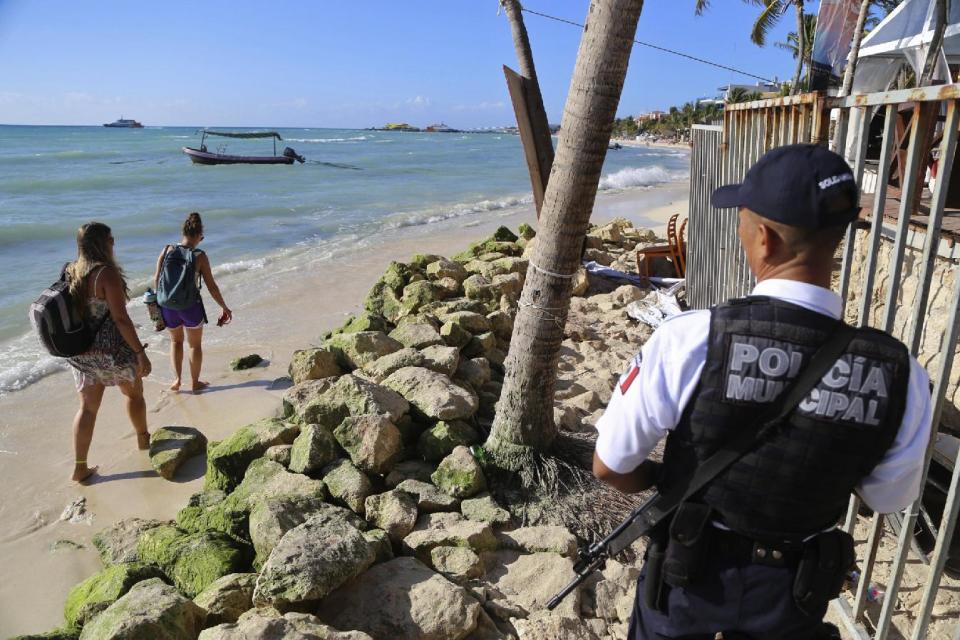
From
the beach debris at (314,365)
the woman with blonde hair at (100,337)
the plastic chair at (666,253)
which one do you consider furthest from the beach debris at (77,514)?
the plastic chair at (666,253)

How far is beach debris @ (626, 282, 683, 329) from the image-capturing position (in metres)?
6.63

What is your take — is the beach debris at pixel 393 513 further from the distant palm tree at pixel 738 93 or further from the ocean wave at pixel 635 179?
the distant palm tree at pixel 738 93

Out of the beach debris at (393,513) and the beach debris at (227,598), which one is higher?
the beach debris at (393,513)

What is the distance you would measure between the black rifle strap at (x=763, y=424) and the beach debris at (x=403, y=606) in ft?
4.26

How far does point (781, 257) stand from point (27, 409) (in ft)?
20.9

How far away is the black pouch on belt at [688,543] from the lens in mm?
1570

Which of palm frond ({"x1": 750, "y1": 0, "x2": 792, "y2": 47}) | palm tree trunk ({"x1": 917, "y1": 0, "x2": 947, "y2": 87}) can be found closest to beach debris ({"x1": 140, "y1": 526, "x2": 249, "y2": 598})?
palm tree trunk ({"x1": 917, "y1": 0, "x2": 947, "y2": 87})

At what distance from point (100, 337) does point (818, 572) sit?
435 centimetres

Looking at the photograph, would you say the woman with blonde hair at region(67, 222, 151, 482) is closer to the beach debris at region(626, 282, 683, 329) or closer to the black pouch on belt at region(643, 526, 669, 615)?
the black pouch on belt at region(643, 526, 669, 615)

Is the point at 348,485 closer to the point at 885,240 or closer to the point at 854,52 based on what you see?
the point at 885,240

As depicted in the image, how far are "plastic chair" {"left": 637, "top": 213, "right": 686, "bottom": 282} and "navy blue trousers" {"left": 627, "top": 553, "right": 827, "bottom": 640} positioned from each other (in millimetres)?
6396

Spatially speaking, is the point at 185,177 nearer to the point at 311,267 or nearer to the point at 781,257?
the point at 311,267

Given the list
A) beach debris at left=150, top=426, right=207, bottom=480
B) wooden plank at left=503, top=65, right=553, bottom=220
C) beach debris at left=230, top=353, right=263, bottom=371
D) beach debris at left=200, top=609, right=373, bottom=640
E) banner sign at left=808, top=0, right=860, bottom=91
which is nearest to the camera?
beach debris at left=200, top=609, right=373, bottom=640

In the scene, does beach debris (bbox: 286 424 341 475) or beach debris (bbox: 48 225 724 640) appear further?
beach debris (bbox: 286 424 341 475)
